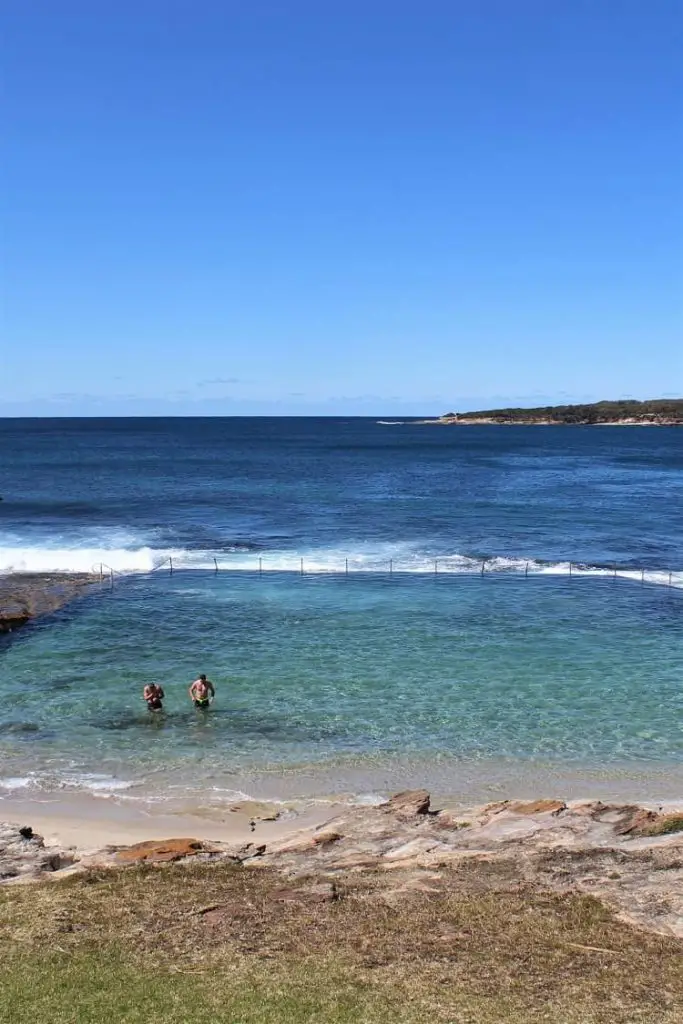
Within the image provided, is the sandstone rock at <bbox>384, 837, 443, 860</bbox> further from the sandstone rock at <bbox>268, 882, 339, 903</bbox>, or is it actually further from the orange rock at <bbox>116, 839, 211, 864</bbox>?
the orange rock at <bbox>116, 839, 211, 864</bbox>

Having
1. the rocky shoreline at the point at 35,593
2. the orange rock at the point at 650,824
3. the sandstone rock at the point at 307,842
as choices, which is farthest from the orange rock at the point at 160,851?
the rocky shoreline at the point at 35,593

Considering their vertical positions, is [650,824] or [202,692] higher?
[202,692]

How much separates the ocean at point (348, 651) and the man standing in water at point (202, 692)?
0.44 m

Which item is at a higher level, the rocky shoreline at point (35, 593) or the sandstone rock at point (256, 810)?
the rocky shoreline at point (35, 593)

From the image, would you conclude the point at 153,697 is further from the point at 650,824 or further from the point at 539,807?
the point at 650,824

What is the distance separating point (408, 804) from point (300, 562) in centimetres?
3005

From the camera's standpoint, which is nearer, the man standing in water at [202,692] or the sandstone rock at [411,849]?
the sandstone rock at [411,849]

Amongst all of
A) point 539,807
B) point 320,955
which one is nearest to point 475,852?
point 539,807

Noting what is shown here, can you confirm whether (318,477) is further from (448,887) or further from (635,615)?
(448,887)

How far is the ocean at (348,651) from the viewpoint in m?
22.5

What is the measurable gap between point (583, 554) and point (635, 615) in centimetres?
1493

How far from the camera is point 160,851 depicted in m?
16.4

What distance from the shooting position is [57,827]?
18562mm

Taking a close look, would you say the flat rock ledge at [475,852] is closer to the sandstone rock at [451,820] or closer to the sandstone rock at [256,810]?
the sandstone rock at [451,820]
